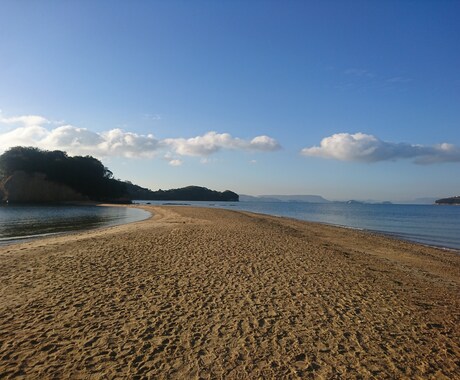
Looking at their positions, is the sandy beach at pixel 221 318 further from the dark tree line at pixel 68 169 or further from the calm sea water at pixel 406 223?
the dark tree line at pixel 68 169

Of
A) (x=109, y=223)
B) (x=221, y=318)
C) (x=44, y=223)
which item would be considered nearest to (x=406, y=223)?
(x=109, y=223)

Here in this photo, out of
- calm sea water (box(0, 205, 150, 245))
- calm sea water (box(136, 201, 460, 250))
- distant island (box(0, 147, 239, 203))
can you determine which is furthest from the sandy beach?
distant island (box(0, 147, 239, 203))

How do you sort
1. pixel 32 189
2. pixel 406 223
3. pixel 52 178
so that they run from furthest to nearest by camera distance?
1. pixel 52 178
2. pixel 32 189
3. pixel 406 223

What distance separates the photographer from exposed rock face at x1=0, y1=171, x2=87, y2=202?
293ft

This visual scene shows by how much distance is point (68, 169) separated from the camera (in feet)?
335

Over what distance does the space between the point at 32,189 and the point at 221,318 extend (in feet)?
344

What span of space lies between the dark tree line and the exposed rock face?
2039 mm

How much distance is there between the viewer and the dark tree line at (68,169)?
311 ft

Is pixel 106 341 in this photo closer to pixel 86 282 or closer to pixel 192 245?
pixel 86 282

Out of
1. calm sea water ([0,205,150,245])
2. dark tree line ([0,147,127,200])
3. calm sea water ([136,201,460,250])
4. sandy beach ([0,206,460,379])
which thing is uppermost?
dark tree line ([0,147,127,200])

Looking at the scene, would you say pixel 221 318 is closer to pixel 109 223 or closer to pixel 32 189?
Answer: pixel 109 223

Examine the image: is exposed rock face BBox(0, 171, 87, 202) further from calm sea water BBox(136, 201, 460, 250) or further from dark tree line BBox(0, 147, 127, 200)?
calm sea water BBox(136, 201, 460, 250)

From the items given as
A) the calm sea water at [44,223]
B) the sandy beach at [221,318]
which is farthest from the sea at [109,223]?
the sandy beach at [221,318]

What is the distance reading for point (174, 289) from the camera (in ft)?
29.5
